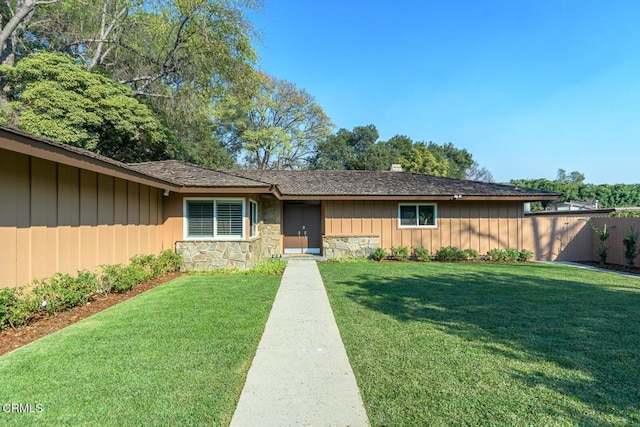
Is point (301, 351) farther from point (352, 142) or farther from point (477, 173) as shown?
point (477, 173)

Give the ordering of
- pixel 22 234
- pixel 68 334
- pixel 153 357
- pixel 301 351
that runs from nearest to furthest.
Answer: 1. pixel 153 357
2. pixel 301 351
3. pixel 68 334
4. pixel 22 234

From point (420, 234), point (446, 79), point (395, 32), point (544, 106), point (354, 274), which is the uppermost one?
point (395, 32)

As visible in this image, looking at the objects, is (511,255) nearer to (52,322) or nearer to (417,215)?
(417,215)

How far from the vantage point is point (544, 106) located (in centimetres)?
1505

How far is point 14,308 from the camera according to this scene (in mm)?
4258

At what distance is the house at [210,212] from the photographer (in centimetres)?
482

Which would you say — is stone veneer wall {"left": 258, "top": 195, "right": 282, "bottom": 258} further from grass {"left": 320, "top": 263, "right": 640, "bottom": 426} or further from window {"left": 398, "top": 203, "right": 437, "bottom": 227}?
grass {"left": 320, "top": 263, "right": 640, "bottom": 426}

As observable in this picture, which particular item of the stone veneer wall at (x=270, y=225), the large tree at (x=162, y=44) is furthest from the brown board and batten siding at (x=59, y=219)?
the large tree at (x=162, y=44)

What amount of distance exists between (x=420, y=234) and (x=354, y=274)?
15.8 ft

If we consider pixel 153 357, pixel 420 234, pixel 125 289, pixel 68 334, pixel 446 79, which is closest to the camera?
pixel 153 357

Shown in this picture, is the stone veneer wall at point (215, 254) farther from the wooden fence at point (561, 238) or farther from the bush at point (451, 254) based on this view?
the wooden fence at point (561, 238)

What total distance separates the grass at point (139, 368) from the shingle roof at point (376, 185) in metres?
7.52

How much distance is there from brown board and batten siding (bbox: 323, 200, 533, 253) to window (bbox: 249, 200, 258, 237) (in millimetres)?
2631

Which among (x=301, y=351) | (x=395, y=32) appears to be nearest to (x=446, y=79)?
(x=395, y=32)
